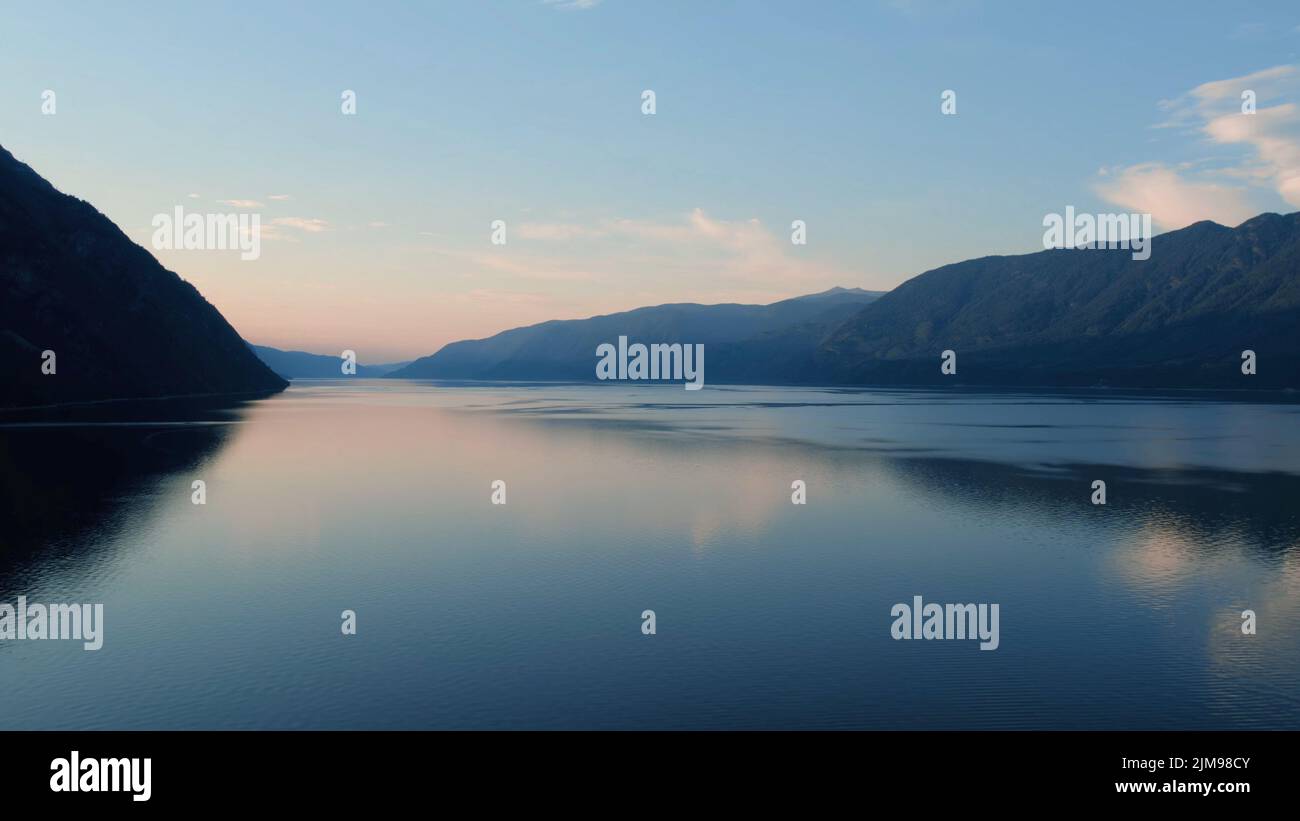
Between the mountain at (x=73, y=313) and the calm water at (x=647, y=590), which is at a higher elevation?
the mountain at (x=73, y=313)

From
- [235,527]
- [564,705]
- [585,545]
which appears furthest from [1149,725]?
[235,527]

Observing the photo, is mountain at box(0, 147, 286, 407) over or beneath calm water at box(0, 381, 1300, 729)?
over

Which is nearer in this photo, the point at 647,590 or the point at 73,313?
the point at 647,590

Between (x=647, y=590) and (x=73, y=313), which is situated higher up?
(x=73, y=313)

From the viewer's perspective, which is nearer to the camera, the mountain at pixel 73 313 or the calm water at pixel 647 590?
the calm water at pixel 647 590
